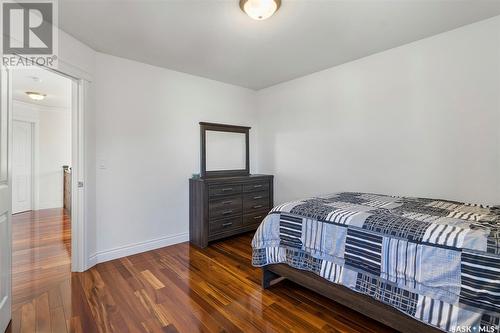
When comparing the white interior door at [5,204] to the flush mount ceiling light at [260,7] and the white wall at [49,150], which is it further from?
the white wall at [49,150]

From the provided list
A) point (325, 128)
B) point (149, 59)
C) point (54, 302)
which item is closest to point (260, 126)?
point (325, 128)

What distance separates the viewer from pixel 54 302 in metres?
2.00

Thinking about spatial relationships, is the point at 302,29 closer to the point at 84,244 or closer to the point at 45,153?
the point at 84,244

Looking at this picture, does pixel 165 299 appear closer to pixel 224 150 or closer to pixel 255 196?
pixel 255 196

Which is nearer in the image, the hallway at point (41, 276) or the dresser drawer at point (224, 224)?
the hallway at point (41, 276)

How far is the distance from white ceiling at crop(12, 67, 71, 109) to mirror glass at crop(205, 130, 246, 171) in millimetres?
2495

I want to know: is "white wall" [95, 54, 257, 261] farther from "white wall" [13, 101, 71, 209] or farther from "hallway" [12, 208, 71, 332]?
"white wall" [13, 101, 71, 209]

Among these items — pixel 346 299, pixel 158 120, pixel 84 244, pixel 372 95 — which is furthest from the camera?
pixel 158 120

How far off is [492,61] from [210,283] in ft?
11.0

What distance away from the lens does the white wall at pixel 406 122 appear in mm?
2205

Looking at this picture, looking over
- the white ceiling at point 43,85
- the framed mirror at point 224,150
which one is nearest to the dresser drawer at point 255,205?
the framed mirror at point 224,150

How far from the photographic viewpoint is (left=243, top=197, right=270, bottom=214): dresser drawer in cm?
373

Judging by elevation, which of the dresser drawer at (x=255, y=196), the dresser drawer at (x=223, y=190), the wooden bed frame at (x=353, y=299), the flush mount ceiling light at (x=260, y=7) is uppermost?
the flush mount ceiling light at (x=260, y=7)

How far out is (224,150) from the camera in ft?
12.9
